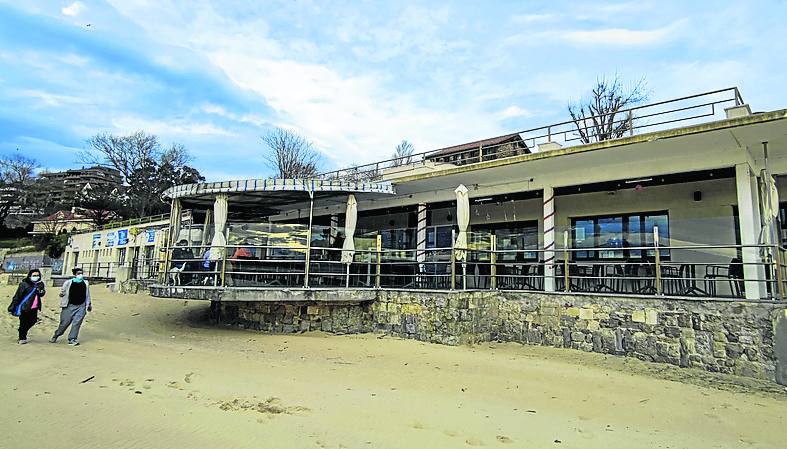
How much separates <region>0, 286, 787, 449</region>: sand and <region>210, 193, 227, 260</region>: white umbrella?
6.38 feet

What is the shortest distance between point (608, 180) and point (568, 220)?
2457mm

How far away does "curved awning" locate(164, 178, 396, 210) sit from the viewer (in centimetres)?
1113

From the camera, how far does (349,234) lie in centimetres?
1138

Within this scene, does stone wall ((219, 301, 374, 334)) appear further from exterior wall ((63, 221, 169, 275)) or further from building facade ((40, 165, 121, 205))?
building facade ((40, 165, 121, 205))

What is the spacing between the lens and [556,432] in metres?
5.20

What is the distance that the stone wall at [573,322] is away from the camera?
784 cm

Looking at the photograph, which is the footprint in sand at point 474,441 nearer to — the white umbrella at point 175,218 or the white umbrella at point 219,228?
the white umbrella at point 219,228

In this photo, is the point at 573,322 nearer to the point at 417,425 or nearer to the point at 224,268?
the point at 417,425

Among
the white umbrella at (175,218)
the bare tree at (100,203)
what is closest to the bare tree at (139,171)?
the bare tree at (100,203)

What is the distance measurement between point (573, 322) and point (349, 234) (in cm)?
535

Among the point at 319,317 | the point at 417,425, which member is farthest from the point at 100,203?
the point at 417,425

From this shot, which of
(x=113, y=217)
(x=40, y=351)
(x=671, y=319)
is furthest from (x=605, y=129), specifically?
(x=113, y=217)

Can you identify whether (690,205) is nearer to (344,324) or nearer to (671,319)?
(671,319)

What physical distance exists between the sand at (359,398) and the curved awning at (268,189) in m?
3.48
